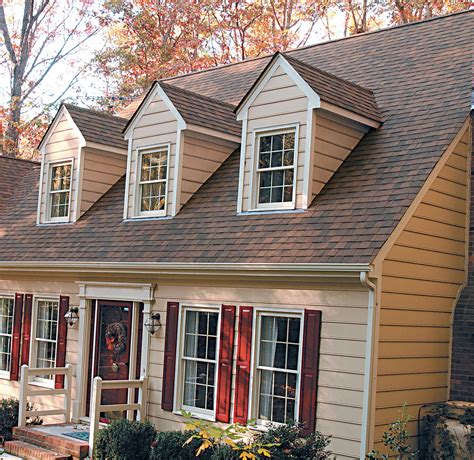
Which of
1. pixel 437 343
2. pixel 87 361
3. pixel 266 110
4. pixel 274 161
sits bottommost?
pixel 87 361

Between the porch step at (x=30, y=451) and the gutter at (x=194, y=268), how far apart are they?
2.94m

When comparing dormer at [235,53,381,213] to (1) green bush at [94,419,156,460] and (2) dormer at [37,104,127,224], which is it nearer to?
(1) green bush at [94,419,156,460]

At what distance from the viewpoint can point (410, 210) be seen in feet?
32.8

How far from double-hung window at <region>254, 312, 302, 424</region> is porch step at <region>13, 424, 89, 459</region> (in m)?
2.78

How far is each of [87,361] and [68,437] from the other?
66.1 inches

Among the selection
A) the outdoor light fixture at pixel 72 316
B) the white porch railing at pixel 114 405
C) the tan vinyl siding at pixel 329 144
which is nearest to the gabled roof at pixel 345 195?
the tan vinyl siding at pixel 329 144

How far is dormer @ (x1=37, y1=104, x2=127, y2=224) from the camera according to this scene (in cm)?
1521

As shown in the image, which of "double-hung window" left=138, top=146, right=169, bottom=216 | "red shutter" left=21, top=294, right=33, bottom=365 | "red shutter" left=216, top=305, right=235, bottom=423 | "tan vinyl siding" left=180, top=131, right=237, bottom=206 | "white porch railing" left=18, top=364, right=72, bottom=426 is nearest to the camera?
"red shutter" left=216, top=305, right=235, bottom=423

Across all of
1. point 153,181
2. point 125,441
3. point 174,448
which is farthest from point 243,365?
point 153,181

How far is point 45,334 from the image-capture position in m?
14.4

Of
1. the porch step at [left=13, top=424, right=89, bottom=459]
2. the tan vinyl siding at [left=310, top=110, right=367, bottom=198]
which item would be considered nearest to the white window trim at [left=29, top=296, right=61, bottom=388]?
the porch step at [left=13, top=424, right=89, bottom=459]

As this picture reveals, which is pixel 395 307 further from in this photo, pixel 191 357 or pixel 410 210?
pixel 191 357

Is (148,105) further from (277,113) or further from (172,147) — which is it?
(277,113)

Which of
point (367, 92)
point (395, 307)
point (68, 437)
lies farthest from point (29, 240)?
point (395, 307)
